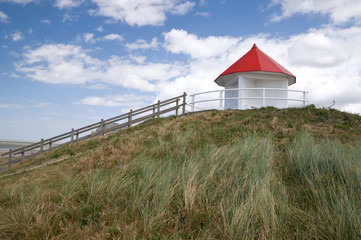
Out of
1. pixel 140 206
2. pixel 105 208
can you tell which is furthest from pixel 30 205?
pixel 140 206

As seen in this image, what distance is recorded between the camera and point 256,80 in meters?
19.9

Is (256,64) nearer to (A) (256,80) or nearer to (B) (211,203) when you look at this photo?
(A) (256,80)

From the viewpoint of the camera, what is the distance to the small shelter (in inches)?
739

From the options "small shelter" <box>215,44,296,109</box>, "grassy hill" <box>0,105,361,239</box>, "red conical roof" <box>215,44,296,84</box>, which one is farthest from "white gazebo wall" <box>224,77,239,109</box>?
"grassy hill" <box>0,105,361,239</box>

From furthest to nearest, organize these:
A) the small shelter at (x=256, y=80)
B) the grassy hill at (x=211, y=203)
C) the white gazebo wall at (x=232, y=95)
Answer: the white gazebo wall at (x=232, y=95)
the small shelter at (x=256, y=80)
the grassy hill at (x=211, y=203)

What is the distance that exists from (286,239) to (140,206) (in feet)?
7.58

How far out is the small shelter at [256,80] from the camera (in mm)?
18766

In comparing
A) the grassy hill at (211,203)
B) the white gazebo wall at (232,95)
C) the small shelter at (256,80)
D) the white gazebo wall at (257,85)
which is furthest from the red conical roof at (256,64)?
the grassy hill at (211,203)

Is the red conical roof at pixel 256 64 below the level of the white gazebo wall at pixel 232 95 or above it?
above

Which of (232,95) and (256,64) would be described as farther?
(232,95)

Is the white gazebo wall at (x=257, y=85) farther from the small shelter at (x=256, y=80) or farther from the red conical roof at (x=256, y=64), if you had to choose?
the red conical roof at (x=256, y=64)

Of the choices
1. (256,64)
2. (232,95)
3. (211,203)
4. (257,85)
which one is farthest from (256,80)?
(211,203)

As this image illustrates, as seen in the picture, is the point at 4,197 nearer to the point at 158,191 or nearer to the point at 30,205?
the point at 30,205

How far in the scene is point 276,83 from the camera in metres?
19.9
